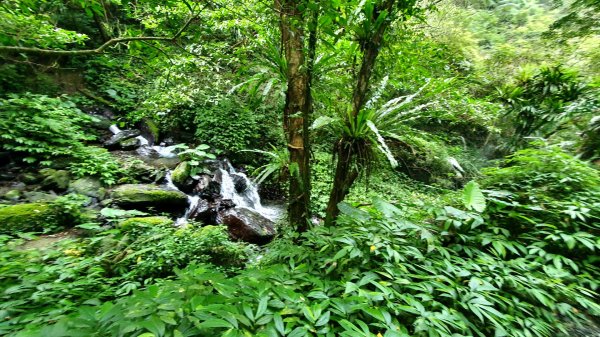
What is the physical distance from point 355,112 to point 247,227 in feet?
11.2

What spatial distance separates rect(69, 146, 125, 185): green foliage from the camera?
557 cm

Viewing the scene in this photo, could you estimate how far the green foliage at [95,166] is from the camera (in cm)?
557

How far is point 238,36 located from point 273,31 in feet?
12.6

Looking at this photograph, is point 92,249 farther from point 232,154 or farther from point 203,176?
point 232,154

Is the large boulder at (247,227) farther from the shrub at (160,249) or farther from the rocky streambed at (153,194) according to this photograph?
the shrub at (160,249)

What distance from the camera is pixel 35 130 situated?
554 cm

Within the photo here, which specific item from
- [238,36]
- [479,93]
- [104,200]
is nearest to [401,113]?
[238,36]

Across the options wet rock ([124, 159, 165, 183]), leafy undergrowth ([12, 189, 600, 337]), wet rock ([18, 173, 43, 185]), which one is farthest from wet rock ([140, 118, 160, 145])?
leafy undergrowth ([12, 189, 600, 337])

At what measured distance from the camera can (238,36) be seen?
601cm

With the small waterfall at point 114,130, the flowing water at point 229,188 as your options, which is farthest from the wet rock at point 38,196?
the small waterfall at point 114,130

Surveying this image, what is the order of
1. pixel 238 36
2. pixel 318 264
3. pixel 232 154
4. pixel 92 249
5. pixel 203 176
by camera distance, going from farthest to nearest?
1. pixel 232 154
2. pixel 203 176
3. pixel 238 36
4. pixel 92 249
5. pixel 318 264

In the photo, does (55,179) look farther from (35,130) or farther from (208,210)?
(208,210)

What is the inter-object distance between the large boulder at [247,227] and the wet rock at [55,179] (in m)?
2.86

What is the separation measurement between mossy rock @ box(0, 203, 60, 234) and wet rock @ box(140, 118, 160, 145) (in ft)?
12.1
